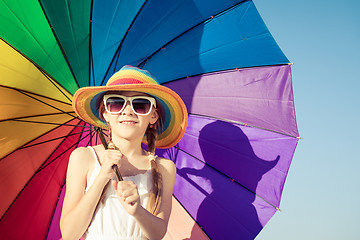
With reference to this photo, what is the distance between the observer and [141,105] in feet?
8.21

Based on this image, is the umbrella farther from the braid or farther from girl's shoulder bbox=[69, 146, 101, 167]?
the braid

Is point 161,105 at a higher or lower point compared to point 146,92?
lower

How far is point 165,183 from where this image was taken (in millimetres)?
2801

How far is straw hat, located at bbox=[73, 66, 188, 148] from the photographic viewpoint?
2.48 meters

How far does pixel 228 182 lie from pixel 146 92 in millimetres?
1379

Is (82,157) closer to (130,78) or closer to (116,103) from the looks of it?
(116,103)

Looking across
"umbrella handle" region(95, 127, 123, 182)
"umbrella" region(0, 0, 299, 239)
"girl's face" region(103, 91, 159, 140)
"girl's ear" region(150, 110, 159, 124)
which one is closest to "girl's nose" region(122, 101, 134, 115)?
"girl's face" region(103, 91, 159, 140)

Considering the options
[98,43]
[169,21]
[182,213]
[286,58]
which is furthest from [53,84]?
[286,58]

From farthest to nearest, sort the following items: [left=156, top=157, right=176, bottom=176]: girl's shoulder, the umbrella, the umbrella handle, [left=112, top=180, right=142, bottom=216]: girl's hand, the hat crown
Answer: the umbrella → [left=156, top=157, right=176, bottom=176]: girl's shoulder → the hat crown → the umbrella handle → [left=112, top=180, right=142, bottom=216]: girl's hand

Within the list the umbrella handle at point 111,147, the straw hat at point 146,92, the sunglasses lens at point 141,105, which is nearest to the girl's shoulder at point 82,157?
the umbrella handle at point 111,147

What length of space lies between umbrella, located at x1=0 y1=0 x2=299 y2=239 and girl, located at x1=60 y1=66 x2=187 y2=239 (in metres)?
0.48

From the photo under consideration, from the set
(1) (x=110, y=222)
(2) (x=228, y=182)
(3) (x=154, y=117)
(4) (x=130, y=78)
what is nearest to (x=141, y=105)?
(4) (x=130, y=78)

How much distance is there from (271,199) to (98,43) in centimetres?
237

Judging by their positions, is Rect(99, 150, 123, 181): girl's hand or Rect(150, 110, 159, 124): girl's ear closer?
Rect(99, 150, 123, 181): girl's hand
